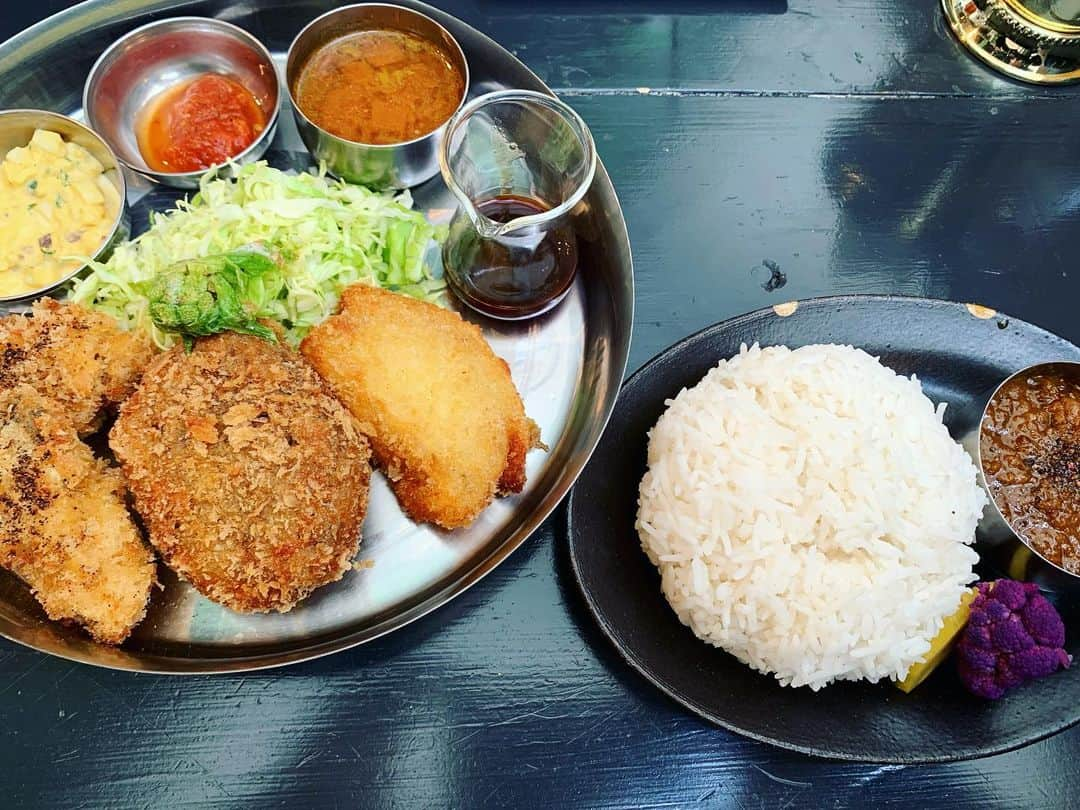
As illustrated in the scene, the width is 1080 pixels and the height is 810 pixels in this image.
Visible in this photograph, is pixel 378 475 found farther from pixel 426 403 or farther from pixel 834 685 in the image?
pixel 834 685

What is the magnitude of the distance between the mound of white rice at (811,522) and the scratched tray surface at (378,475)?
32cm

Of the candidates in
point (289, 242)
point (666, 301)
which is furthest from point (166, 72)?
point (666, 301)

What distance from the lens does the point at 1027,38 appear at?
310 centimetres

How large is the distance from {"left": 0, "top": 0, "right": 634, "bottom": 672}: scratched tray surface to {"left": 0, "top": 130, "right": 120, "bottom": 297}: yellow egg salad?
19 centimetres

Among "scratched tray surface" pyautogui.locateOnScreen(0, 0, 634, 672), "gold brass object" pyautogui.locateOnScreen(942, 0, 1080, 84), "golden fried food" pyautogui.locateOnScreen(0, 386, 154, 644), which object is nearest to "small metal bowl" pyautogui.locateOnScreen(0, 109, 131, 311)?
"scratched tray surface" pyautogui.locateOnScreen(0, 0, 634, 672)

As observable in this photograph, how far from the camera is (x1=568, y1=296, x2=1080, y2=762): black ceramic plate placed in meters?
2.13

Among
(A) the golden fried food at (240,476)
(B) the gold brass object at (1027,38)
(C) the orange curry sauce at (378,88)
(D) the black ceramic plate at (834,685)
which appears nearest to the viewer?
(A) the golden fried food at (240,476)

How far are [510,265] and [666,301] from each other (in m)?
0.61

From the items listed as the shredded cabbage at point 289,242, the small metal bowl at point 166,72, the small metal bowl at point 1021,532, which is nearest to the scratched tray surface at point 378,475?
the small metal bowl at point 166,72

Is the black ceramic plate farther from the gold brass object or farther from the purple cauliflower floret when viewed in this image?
the gold brass object

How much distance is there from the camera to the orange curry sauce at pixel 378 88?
8.28 feet

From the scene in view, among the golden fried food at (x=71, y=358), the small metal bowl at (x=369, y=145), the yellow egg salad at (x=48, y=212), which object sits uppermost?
the small metal bowl at (x=369, y=145)

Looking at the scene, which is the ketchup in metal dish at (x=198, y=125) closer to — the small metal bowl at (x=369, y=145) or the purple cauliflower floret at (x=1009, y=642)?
the small metal bowl at (x=369, y=145)

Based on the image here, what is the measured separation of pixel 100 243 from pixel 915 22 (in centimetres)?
304
